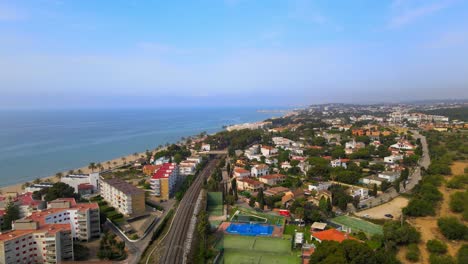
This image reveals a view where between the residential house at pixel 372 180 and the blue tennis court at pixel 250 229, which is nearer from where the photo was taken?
the blue tennis court at pixel 250 229

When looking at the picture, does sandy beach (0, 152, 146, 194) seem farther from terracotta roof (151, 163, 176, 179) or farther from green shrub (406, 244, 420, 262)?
green shrub (406, 244, 420, 262)

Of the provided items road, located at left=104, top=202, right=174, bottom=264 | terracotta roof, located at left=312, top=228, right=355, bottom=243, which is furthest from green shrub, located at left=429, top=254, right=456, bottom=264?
road, located at left=104, top=202, right=174, bottom=264

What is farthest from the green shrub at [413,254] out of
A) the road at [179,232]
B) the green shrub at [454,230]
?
the road at [179,232]

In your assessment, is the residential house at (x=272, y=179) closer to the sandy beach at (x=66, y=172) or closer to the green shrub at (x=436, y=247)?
the green shrub at (x=436, y=247)

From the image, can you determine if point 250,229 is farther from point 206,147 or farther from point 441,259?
point 206,147

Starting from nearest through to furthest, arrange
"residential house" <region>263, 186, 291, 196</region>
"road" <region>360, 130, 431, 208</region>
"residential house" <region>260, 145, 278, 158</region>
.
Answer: "road" <region>360, 130, 431, 208</region>
"residential house" <region>263, 186, 291, 196</region>
"residential house" <region>260, 145, 278, 158</region>

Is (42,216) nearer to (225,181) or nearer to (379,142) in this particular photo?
(225,181)
